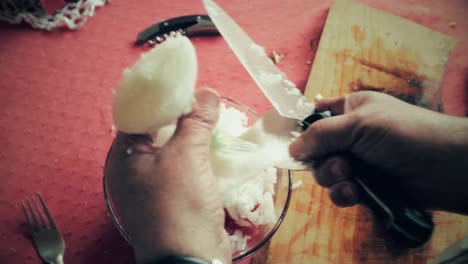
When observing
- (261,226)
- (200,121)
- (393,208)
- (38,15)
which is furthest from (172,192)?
(38,15)

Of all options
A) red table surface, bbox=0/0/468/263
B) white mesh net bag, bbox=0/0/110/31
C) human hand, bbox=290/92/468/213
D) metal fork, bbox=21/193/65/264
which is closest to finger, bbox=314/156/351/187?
human hand, bbox=290/92/468/213

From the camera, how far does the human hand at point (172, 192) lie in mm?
464

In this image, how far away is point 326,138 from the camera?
0.56m

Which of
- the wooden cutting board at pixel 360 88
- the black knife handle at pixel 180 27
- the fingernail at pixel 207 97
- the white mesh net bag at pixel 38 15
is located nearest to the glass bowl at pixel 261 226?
the wooden cutting board at pixel 360 88

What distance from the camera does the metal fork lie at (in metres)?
0.63

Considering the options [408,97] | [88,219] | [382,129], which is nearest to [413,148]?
[382,129]

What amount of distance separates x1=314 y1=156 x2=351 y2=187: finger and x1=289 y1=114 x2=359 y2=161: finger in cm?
2

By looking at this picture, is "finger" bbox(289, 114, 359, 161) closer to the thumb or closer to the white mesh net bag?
the thumb

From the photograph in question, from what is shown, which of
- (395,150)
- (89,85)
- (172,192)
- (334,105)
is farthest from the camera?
(89,85)

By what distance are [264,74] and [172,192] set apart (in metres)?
0.28

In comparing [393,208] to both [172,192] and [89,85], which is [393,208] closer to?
[172,192]

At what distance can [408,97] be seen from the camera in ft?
2.77

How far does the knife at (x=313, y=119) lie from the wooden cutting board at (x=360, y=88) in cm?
6

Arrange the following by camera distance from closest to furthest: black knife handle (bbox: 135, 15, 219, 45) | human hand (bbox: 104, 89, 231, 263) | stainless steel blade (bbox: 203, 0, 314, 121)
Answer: human hand (bbox: 104, 89, 231, 263) < stainless steel blade (bbox: 203, 0, 314, 121) < black knife handle (bbox: 135, 15, 219, 45)
